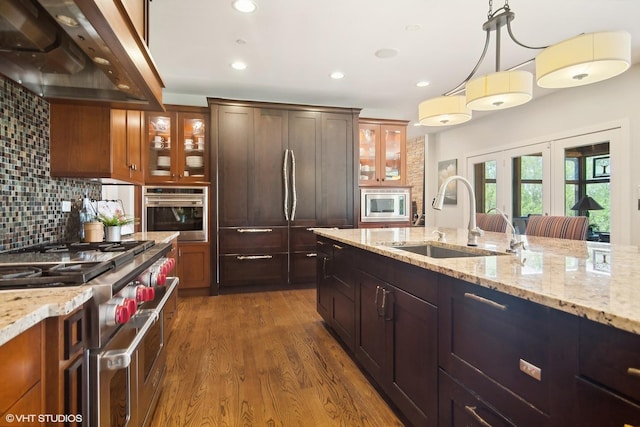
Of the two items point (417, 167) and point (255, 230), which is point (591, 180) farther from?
point (255, 230)

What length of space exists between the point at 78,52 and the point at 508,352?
2.12 m

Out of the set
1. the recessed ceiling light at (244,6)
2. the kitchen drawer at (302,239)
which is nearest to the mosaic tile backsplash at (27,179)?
the recessed ceiling light at (244,6)

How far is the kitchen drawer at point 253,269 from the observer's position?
4191 mm

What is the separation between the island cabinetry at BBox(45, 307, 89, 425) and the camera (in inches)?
31.4

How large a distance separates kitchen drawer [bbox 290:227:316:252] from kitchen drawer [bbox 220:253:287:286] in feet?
0.65

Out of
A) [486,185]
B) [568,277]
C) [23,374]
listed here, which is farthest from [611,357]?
[486,185]

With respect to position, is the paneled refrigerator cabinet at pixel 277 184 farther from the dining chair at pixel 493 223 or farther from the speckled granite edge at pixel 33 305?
the speckled granite edge at pixel 33 305

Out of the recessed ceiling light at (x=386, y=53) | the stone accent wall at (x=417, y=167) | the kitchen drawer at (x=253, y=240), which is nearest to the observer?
the recessed ceiling light at (x=386, y=53)

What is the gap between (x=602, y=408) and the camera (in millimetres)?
753

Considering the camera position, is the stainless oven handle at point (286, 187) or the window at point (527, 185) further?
the window at point (527, 185)

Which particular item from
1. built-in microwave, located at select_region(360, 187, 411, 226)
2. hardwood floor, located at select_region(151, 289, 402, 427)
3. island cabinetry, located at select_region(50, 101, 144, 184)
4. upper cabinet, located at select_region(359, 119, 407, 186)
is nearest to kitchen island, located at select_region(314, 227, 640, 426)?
hardwood floor, located at select_region(151, 289, 402, 427)

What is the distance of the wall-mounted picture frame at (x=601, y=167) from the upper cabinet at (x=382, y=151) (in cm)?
233

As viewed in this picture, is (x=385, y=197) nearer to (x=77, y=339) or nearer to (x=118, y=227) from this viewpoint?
(x=118, y=227)

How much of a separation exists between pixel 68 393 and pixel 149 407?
2.87 feet
